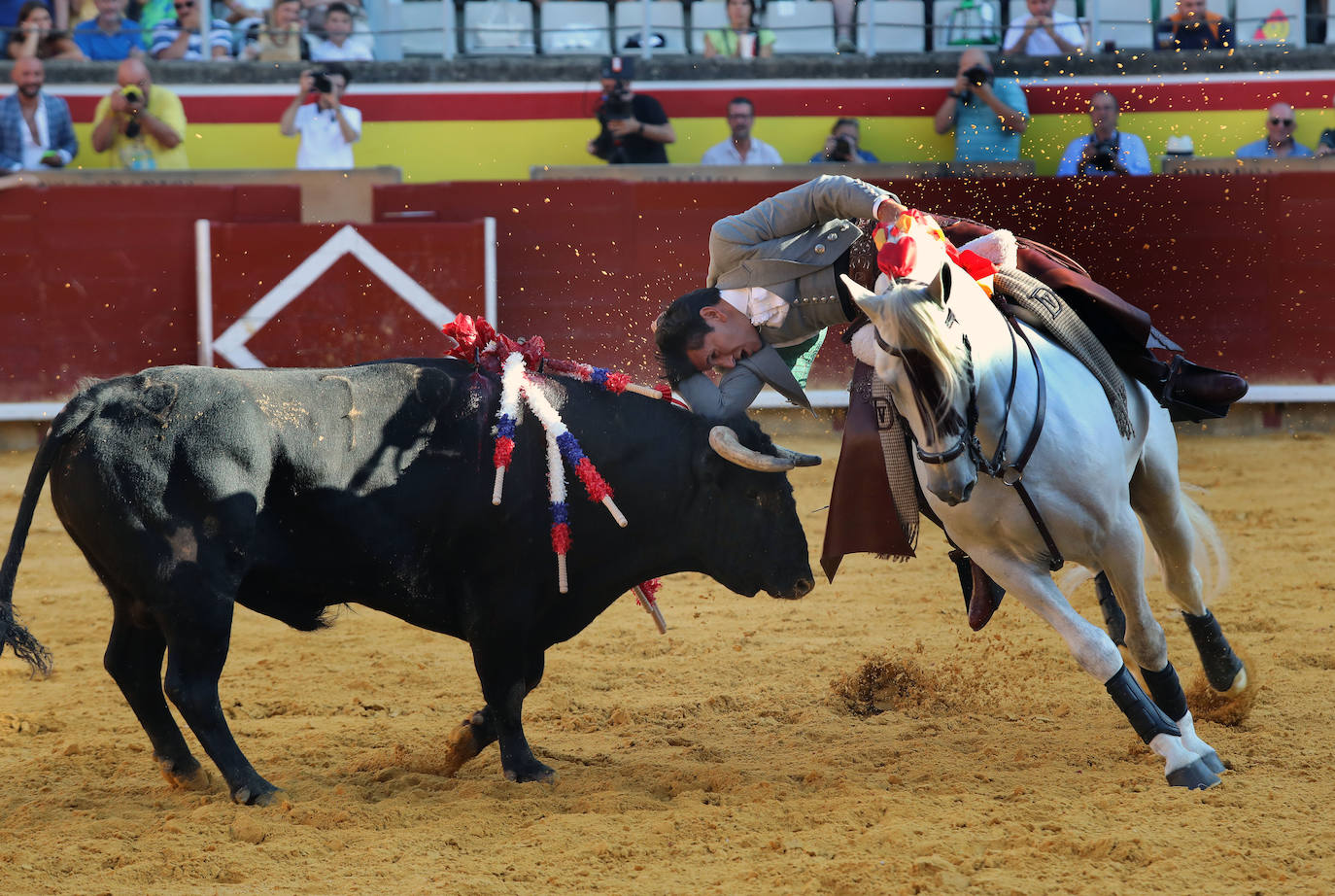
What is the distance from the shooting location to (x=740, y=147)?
31.0 ft

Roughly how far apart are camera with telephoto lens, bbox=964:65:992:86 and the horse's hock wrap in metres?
6.21

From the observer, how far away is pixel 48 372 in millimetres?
8727

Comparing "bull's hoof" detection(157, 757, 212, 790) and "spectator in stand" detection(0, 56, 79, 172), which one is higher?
"spectator in stand" detection(0, 56, 79, 172)

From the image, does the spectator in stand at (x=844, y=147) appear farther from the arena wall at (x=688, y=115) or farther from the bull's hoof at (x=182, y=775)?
the bull's hoof at (x=182, y=775)

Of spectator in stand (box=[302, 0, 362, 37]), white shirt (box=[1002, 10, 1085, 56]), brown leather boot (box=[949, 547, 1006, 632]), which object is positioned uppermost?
spectator in stand (box=[302, 0, 362, 37])

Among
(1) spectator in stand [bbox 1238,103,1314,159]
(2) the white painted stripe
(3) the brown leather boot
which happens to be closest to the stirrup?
(3) the brown leather boot

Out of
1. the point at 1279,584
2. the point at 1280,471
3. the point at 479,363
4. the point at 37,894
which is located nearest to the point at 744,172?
the point at 1280,471

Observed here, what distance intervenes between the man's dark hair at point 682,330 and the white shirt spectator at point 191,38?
7597 mm

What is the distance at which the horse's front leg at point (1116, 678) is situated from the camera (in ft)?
11.4

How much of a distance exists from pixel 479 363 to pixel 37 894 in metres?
1.76

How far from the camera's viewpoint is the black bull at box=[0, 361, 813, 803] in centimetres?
351

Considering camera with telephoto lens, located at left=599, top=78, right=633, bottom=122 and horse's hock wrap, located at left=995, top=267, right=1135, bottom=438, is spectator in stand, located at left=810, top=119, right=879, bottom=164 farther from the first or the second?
horse's hock wrap, located at left=995, top=267, right=1135, bottom=438

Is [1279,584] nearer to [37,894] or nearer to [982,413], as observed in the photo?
[982,413]

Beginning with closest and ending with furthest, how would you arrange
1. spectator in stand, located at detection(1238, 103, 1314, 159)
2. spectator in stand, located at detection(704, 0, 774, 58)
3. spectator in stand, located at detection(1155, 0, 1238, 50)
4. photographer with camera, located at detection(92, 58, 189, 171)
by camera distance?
spectator in stand, located at detection(1238, 103, 1314, 159) < photographer with camera, located at detection(92, 58, 189, 171) < spectator in stand, located at detection(1155, 0, 1238, 50) < spectator in stand, located at detection(704, 0, 774, 58)
